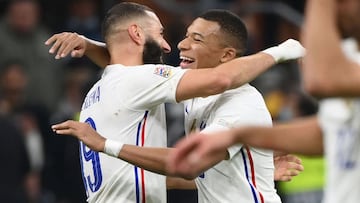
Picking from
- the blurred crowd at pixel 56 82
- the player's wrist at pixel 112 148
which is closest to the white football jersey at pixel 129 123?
the player's wrist at pixel 112 148

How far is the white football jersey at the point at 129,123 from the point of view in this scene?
5.88 meters

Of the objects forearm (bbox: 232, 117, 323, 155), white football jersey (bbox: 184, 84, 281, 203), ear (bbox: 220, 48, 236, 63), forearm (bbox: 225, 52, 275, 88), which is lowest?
white football jersey (bbox: 184, 84, 281, 203)

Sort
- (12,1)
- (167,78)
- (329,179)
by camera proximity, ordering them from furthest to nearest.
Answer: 1. (12,1)
2. (167,78)
3. (329,179)

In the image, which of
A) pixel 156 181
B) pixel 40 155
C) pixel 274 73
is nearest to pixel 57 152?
pixel 40 155

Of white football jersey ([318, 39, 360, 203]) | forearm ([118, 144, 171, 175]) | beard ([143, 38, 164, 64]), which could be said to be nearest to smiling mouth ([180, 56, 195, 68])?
beard ([143, 38, 164, 64])

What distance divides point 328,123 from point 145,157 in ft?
5.76

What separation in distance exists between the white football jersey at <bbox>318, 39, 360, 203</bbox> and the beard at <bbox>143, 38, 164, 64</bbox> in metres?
2.21

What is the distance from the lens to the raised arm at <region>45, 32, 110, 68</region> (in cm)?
625

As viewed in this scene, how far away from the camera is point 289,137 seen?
422 centimetres

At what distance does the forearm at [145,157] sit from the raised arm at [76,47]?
74 cm

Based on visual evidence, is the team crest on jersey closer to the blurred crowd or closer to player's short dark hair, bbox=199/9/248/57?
player's short dark hair, bbox=199/9/248/57

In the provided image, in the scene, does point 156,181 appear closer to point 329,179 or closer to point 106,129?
point 106,129

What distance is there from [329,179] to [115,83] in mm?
2089

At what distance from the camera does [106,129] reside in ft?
19.8
